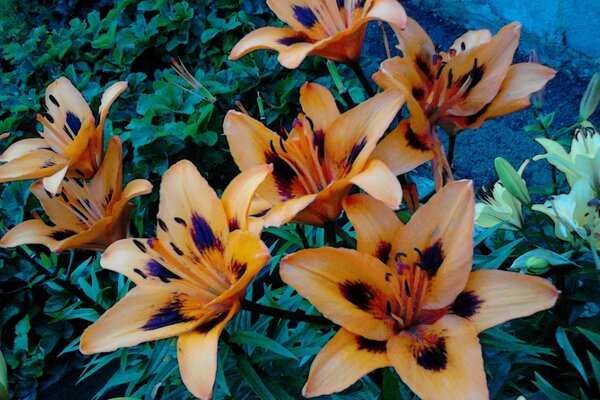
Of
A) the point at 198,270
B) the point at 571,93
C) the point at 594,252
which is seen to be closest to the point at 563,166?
the point at 594,252

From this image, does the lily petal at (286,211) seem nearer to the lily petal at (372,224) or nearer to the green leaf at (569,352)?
the lily petal at (372,224)

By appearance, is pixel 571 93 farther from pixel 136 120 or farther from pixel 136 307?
pixel 136 307

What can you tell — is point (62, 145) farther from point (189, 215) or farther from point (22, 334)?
point (22, 334)

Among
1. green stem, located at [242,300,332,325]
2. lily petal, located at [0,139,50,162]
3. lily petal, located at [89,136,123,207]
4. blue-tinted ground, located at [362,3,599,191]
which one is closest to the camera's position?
green stem, located at [242,300,332,325]

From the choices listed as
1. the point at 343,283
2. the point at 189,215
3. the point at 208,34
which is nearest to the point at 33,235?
the point at 189,215

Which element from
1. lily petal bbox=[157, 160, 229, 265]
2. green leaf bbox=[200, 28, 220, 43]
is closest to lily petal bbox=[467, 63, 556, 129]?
lily petal bbox=[157, 160, 229, 265]

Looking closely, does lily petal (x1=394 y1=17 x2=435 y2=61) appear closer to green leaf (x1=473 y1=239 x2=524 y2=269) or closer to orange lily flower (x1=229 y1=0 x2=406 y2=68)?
orange lily flower (x1=229 y1=0 x2=406 y2=68)
